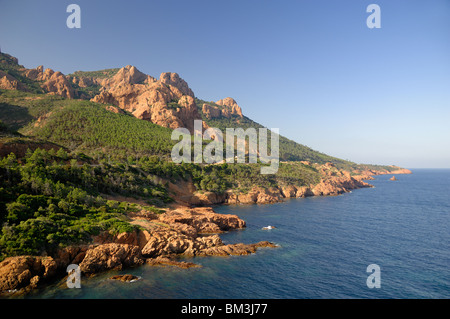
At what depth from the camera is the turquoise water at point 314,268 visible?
2820 centimetres

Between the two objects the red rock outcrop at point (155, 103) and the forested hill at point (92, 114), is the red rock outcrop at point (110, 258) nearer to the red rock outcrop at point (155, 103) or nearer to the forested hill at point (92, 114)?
the forested hill at point (92, 114)

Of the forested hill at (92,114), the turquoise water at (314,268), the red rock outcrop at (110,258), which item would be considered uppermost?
the forested hill at (92,114)

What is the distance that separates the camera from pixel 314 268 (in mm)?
35469

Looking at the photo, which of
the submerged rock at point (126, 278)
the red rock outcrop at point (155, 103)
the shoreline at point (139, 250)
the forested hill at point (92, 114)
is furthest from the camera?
the red rock outcrop at point (155, 103)

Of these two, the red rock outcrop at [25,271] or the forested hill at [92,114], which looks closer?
the red rock outcrop at [25,271]

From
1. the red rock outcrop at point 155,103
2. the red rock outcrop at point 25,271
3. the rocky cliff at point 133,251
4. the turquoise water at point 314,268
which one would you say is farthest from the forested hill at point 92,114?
the turquoise water at point 314,268

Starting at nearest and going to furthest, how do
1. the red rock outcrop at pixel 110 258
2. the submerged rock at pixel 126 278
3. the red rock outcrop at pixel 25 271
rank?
1. the red rock outcrop at pixel 25 271
2. the submerged rock at pixel 126 278
3. the red rock outcrop at pixel 110 258

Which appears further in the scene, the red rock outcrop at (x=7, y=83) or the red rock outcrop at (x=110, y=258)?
the red rock outcrop at (x=7, y=83)

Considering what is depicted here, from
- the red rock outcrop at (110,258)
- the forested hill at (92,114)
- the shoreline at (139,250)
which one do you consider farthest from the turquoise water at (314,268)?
the forested hill at (92,114)

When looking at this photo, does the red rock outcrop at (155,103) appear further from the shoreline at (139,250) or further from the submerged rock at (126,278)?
the submerged rock at (126,278)

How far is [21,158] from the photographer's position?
2138 inches

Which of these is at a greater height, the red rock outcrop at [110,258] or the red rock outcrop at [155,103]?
the red rock outcrop at [155,103]

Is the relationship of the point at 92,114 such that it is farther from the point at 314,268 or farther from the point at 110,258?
the point at 314,268

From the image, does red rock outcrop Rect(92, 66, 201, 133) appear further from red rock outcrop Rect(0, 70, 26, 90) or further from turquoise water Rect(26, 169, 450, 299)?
turquoise water Rect(26, 169, 450, 299)
